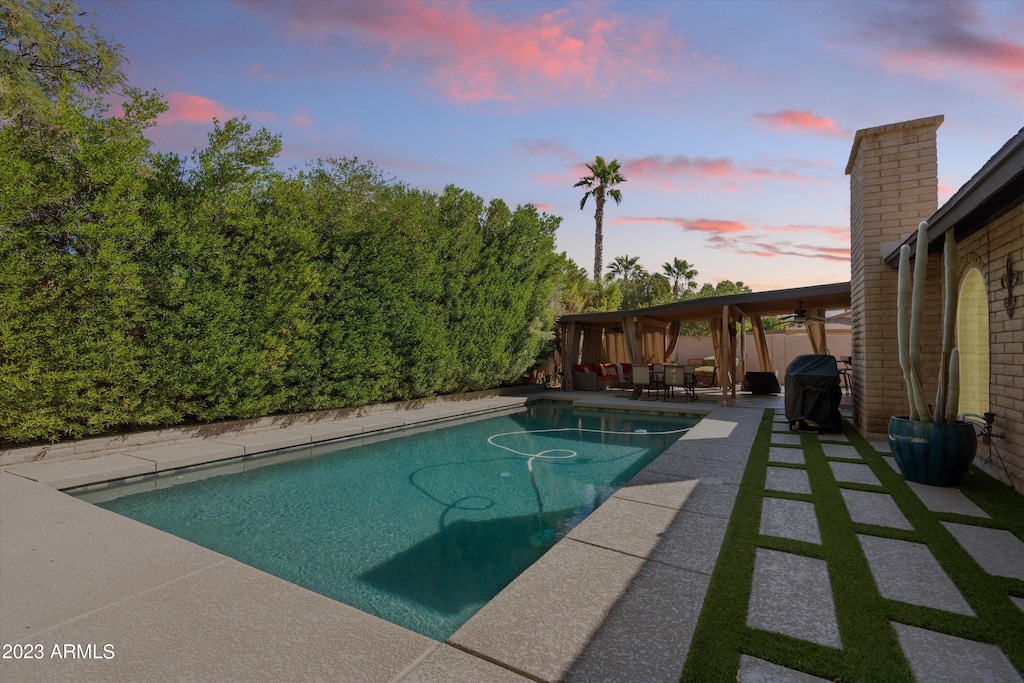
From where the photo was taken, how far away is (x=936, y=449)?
436cm

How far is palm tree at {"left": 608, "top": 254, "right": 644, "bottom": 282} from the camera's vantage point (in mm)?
36188

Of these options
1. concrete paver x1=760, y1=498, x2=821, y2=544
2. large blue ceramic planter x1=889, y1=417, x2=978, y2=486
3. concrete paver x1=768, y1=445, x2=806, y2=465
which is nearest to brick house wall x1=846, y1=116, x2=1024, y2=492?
concrete paver x1=768, y1=445, x2=806, y2=465

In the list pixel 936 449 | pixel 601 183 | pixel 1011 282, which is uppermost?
pixel 601 183

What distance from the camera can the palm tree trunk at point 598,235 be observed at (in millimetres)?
27594

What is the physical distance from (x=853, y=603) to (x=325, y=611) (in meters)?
2.66

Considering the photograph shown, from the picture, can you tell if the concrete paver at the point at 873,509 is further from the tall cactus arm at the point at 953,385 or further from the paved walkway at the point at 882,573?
the tall cactus arm at the point at 953,385

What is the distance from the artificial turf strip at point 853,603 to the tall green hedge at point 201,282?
24.0 feet

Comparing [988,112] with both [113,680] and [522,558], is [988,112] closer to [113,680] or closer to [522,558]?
[522,558]

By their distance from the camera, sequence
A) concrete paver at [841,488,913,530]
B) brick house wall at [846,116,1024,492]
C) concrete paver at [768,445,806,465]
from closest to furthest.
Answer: concrete paver at [841,488,913,530], concrete paver at [768,445,806,465], brick house wall at [846,116,1024,492]

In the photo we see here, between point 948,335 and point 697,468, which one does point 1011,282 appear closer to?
point 948,335

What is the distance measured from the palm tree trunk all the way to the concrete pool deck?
24.3 m

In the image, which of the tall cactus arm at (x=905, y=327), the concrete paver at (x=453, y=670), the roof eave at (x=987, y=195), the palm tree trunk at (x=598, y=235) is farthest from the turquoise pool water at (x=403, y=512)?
the palm tree trunk at (x=598, y=235)

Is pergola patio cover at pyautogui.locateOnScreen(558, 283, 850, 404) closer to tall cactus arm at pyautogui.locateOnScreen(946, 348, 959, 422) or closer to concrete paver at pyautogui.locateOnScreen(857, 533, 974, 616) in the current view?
tall cactus arm at pyautogui.locateOnScreen(946, 348, 959, 422)

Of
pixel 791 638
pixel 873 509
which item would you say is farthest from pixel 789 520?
pixel 791 638
